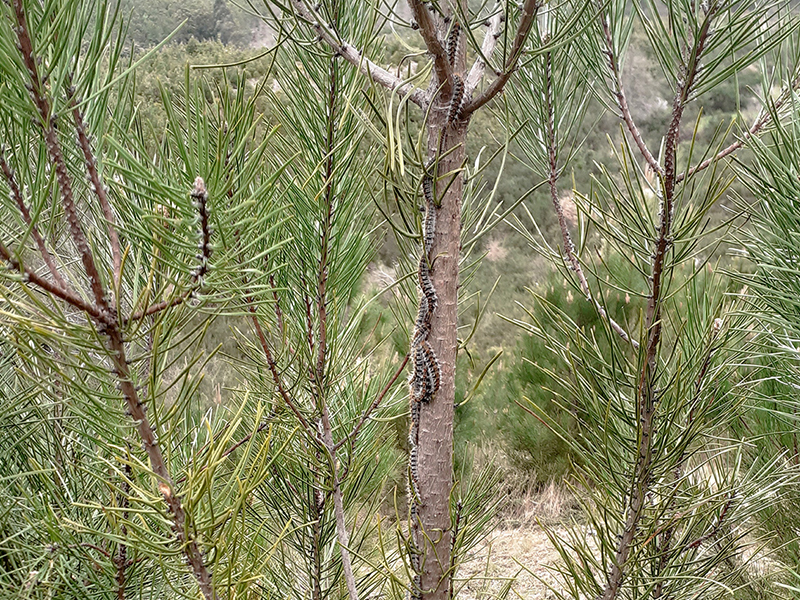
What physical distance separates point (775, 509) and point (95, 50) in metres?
1.49

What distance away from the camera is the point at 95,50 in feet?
1.20

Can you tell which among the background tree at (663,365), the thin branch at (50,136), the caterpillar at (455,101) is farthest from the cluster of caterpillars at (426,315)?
the thin branch at (50,136)

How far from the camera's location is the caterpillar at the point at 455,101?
490mm

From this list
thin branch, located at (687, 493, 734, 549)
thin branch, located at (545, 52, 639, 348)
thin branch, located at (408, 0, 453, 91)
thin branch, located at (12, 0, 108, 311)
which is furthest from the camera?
thin branch, located at (545, 52, 639, 348)

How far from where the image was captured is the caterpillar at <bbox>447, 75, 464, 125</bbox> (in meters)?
0.49

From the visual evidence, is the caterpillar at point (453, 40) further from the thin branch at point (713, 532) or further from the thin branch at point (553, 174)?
the thin branch at point (713, 532)

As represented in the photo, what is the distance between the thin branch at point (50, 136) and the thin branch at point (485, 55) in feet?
1.06

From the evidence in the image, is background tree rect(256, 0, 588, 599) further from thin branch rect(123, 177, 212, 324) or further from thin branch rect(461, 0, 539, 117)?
thin branch rect(123, 177, 212, 324)

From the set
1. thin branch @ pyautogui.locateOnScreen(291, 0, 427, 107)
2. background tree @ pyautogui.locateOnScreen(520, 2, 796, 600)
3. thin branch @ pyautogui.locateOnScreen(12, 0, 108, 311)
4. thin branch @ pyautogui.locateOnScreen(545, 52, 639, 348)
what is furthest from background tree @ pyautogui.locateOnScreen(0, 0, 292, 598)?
thin branch @ pyautogui.locateOnScreen(545, 52, 639, 348)

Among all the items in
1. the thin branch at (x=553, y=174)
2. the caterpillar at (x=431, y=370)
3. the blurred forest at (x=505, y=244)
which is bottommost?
the caterpillar at (x=431, y=370)

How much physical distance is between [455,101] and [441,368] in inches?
9.5

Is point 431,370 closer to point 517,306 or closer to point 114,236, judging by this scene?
point 114,236

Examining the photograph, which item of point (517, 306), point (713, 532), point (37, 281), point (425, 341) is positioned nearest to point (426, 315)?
point (425, 341)

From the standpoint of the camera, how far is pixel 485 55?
499mm
